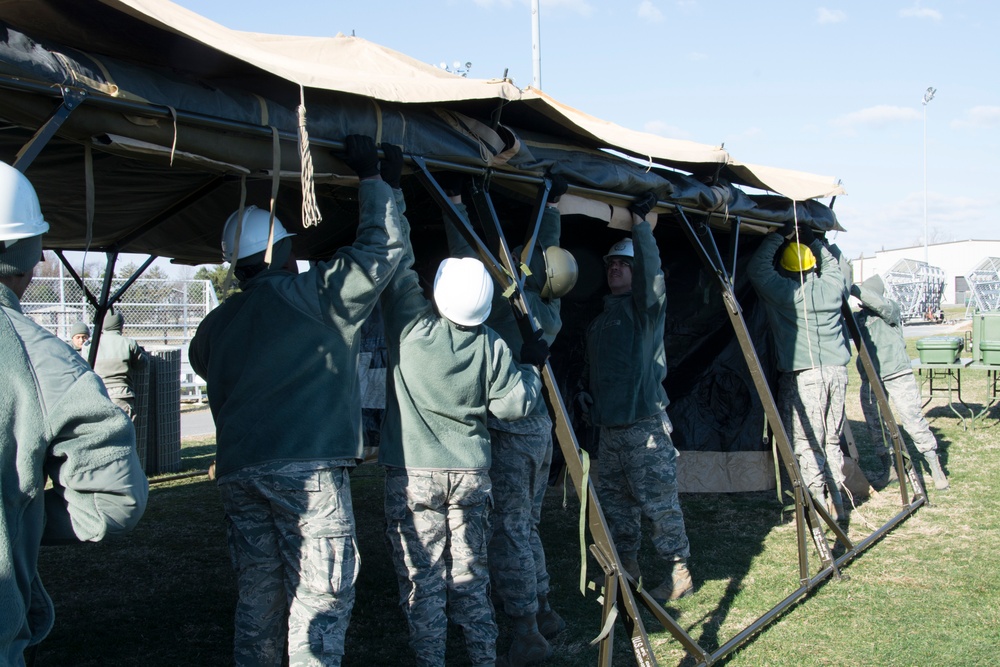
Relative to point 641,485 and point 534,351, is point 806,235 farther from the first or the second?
point 534,351

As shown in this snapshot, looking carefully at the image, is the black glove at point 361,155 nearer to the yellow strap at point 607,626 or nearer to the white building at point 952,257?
the yellow strap at point 607,626

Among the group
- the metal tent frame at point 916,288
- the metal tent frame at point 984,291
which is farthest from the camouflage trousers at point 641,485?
the metal tent frame at point 916,288

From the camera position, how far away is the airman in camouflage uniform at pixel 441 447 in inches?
140

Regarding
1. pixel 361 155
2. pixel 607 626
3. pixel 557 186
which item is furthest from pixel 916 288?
pixel 361 155

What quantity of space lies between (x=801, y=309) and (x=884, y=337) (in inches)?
76.7

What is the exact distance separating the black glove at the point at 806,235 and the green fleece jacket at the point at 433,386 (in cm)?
375

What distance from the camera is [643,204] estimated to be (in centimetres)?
483

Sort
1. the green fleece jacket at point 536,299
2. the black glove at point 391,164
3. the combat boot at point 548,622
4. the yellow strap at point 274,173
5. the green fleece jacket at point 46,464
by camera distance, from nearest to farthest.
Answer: the green fleece jacket at point 46,464
the yellow strap at point 274,173
the black glove at point 391,164
the combat boot at point 548,622
the green fleece jacket at point 536,299

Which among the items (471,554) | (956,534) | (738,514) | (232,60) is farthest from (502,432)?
(956,534)

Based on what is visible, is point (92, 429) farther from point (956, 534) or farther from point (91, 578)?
point (956, 534)

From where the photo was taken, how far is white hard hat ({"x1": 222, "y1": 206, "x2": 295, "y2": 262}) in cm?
322

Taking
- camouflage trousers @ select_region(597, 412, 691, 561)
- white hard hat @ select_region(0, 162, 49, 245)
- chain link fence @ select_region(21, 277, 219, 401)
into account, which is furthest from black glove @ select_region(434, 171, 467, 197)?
chain link fence @ select_region(21, 277, 219, 401)

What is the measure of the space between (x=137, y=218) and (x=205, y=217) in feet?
1.43

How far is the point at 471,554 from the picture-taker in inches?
144
